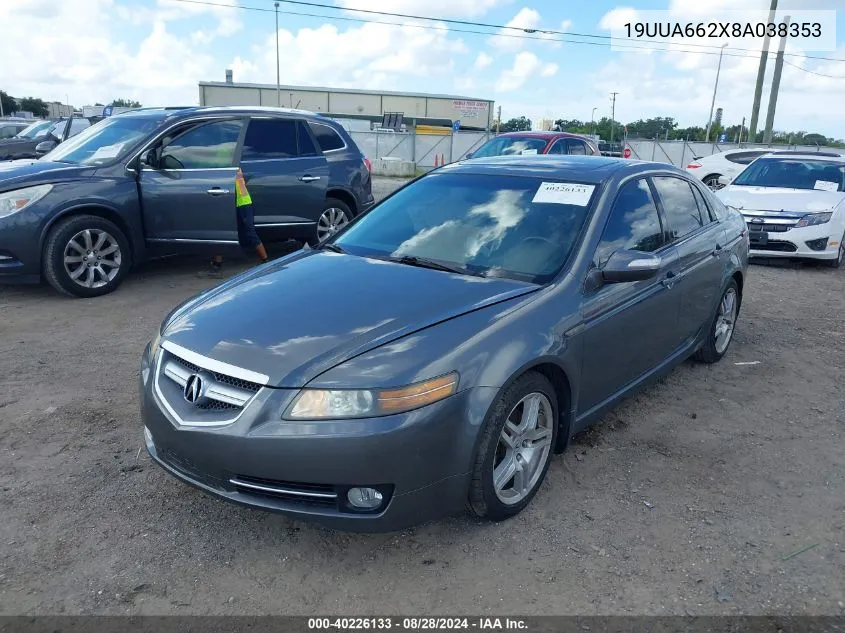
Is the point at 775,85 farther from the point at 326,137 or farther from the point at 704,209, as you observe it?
the point at 704,209

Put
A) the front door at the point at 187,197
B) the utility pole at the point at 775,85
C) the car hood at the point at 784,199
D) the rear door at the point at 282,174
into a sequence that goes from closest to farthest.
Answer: the front door at the point at 187,197, the rear door at the point at 282,174, the car hood at the point at 784,199, the utility pole at the point at 775,85

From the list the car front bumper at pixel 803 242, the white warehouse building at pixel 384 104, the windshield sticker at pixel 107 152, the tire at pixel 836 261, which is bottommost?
the tire at pixel 836 261

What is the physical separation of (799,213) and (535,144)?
478 cm

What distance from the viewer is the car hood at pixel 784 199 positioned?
30.3 feet

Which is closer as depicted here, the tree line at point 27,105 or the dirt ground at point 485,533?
the dirt ground at point 485,533

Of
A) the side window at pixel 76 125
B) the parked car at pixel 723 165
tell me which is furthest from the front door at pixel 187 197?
the parked car at pixel 723 165

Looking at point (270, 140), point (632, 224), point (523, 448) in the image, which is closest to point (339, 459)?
point (523, 448)

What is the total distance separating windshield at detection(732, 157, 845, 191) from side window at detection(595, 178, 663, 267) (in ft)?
23.4

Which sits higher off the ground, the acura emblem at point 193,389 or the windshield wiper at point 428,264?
the windshield wiper at point 428,264

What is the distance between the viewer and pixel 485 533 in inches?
120

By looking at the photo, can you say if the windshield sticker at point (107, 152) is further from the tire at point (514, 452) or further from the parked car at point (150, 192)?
the tire at point (514, 452)

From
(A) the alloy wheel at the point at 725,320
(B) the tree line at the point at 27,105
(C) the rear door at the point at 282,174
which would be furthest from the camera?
(B) the tree line at the point at 27,105

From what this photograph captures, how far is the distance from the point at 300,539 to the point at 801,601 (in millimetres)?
2089

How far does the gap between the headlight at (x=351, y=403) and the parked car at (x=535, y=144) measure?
10139 millimetres
